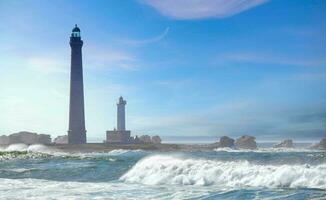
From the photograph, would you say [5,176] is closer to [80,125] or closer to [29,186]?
[29,186]

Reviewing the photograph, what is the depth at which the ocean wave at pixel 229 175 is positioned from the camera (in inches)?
786

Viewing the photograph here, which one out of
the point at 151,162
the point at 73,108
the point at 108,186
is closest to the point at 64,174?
the point at 151,162

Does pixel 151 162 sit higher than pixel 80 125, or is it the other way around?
pixel 80 125

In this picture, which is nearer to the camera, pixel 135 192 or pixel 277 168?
pixel 135 192

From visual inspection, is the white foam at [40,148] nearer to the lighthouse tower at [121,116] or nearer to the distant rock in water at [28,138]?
the distant rock in water at [28,138]

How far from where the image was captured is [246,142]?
435ft

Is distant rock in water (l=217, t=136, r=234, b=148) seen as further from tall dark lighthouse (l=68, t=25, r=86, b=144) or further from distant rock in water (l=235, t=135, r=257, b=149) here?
tall dark lighthouse (l=68, t=25, r=86, b=144)

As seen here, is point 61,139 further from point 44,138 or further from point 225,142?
point 225,142

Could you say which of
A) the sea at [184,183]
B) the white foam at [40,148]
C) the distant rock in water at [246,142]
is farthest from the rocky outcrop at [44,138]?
the sea at [184,183]

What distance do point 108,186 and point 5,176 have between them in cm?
960

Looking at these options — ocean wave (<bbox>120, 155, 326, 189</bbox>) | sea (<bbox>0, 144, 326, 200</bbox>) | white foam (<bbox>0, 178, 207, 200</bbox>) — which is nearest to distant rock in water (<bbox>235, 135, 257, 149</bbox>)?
sea (<bbox>0, 144, 326, 200</bbox>)

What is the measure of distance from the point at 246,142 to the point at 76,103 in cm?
6810

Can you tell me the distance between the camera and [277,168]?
21734 millimetres

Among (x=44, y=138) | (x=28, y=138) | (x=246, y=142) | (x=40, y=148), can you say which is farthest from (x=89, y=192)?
(x=246, y=142)
